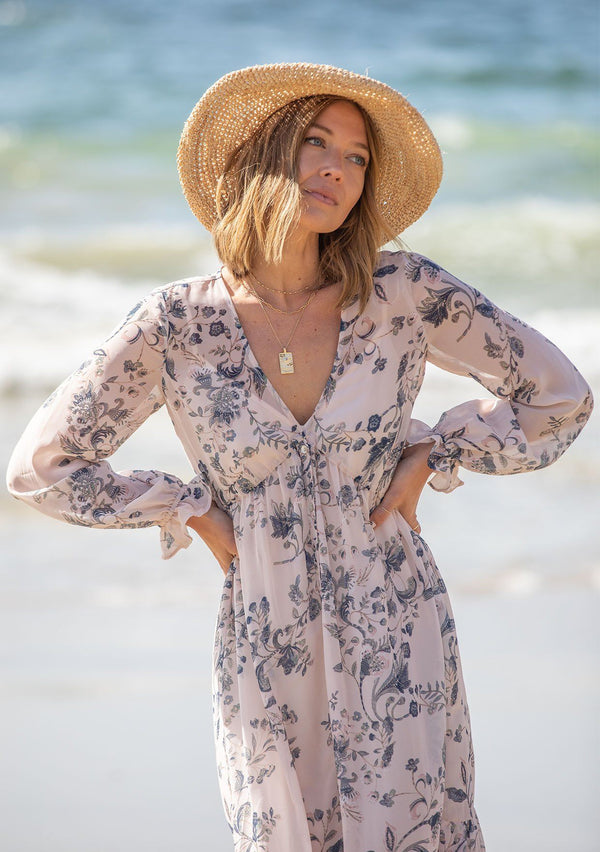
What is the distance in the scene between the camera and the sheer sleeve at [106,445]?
230 centimetres

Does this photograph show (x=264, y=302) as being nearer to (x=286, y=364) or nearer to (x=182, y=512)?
(x=286, y=364)

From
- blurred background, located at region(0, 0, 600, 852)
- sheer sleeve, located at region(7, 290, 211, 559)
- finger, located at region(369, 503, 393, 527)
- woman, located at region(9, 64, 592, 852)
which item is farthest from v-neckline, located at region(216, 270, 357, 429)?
blurred background, located at region(0, 0, 600, 852)

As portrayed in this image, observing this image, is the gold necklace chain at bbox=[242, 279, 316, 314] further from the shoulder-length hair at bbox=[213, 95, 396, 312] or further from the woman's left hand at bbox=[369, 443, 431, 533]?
the woman's left hand at bbox=[369, 443, 431, 533]

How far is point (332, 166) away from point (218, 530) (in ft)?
2.40

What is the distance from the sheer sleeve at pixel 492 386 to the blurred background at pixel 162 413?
3.84ft

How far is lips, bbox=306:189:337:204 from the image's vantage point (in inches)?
92.2

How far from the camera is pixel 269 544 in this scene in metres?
2.29

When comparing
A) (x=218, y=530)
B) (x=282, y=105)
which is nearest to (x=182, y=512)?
(x=218, y=530)

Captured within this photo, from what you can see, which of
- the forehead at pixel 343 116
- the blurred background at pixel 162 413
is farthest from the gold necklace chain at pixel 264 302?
the blurred background at pixel 162 413

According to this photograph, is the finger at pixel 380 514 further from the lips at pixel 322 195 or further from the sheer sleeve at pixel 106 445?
the lips at pixel 322 195

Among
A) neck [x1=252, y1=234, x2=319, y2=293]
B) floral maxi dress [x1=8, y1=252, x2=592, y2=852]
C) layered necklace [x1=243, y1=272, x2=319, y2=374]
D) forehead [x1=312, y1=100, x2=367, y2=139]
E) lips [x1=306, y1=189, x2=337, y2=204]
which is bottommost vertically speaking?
floral maxi dress [x1=8, y1=252, x2=592, y2=852]

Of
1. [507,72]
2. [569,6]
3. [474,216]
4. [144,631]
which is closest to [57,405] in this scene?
[144,631]

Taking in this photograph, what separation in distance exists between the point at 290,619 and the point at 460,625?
210 centimetres

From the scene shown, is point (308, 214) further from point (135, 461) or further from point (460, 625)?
point (135, 461)
